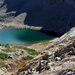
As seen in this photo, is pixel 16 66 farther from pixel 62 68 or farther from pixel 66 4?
pixel 66 4

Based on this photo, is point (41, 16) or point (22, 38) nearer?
point (22, 38)

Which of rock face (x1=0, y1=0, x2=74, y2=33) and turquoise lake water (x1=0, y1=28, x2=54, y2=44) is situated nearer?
turquoise lake water (x1=0, y1=28, x2=54, y2=44)

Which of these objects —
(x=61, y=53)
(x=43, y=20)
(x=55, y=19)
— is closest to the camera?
(x=61, y=53)

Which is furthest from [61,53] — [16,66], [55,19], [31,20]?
[31,20]

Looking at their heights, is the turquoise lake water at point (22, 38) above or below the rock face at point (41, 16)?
below

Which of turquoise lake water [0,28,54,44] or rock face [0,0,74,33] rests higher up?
rock face [0,0,74,33]

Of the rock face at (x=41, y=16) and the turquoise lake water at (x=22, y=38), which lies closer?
the turquoise lake water at (x=22, y=38)

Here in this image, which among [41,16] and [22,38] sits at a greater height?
[41,16]

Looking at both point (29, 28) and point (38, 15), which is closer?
point (29, 28)
